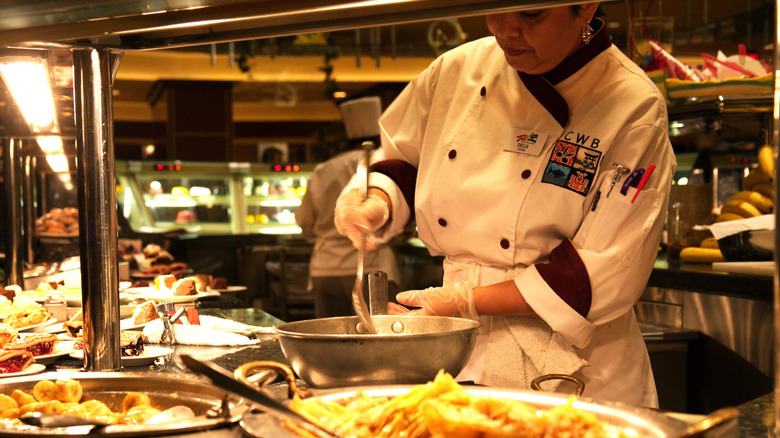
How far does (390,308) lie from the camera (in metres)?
1.60

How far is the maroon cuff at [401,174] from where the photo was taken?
207 cm

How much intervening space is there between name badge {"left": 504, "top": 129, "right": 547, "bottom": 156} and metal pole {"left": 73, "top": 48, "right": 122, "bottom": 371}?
3.14 feet

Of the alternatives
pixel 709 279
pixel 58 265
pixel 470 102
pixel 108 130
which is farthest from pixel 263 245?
pixel 108 130

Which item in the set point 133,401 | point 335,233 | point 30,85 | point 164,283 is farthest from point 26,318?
point 335,233

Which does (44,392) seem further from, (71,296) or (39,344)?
(71,296)

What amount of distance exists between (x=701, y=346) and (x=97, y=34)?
9.47 feet

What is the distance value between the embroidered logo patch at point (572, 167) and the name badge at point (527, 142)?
0.13ft

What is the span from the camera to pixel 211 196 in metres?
8.10

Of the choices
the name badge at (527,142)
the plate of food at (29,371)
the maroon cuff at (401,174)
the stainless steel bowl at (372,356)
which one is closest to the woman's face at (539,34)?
the name badge at (527,142)

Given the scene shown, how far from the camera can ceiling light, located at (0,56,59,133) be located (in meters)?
1.54

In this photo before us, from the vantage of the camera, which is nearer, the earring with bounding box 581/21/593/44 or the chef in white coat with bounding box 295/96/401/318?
the earring with bounding box 581/21/593/44

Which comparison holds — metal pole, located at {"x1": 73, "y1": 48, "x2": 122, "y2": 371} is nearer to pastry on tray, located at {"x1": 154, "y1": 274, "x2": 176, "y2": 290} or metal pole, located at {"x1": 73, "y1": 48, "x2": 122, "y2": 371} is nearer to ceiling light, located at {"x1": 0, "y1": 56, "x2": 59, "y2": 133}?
ceiling light, located at {"x1": 0, "y1": 56, "x2": 59, "y2": 133}

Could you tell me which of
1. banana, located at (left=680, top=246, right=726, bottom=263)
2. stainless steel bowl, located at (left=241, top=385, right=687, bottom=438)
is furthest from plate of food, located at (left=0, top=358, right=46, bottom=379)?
banana, located at (left=680, top=246, right=726, bottom=263)

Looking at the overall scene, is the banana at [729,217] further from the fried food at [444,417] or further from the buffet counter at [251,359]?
the fried food at [444,417]
